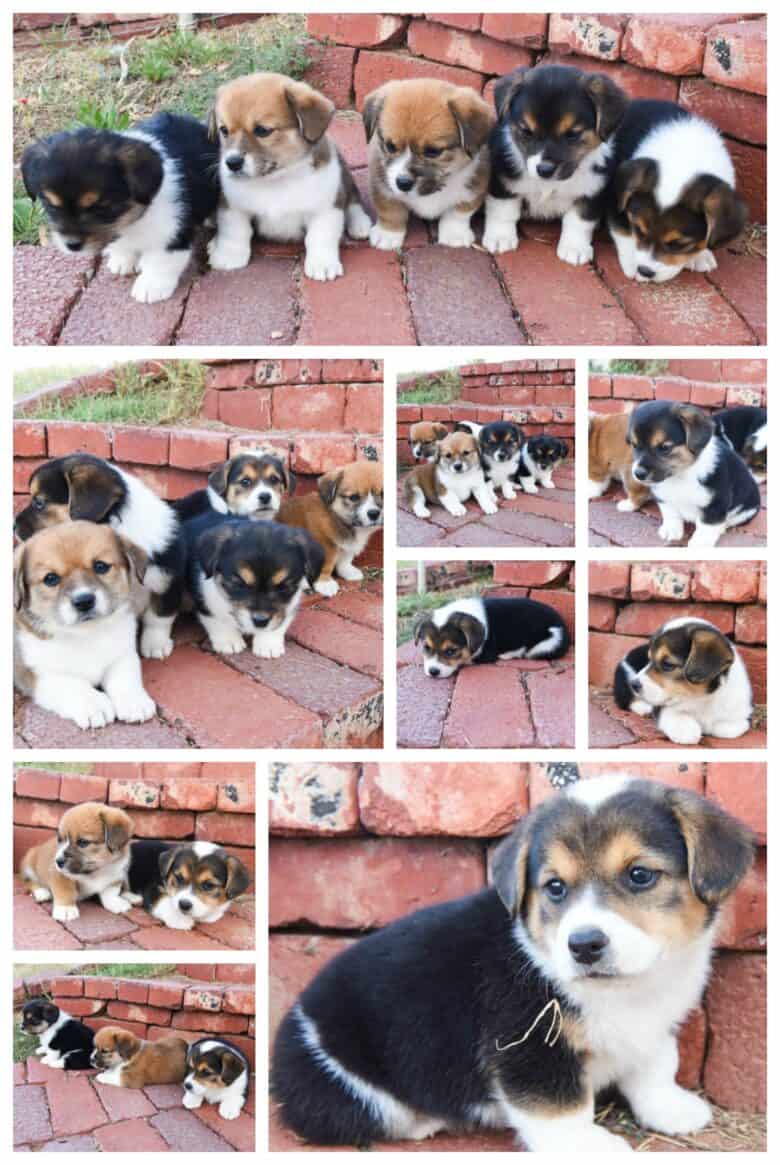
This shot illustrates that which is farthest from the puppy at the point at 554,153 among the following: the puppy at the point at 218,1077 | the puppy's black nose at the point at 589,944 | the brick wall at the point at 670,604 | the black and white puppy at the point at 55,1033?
the black and white puppy at the point at 55,1033

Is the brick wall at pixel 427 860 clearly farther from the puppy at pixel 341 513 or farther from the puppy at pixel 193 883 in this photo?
the puppy at pixel 341 513

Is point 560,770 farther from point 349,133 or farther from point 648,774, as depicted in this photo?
point 349,133

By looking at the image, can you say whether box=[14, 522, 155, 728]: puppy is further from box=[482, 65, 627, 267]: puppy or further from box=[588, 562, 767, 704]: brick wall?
box=[482, 65, 627, 267]: puppy

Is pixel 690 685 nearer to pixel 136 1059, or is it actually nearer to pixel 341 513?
pixel 341 513

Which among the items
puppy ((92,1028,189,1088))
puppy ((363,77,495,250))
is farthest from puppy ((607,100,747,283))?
puppy ((92,1028,189,1088))

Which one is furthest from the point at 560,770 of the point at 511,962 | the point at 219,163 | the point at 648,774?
the point at 219,163

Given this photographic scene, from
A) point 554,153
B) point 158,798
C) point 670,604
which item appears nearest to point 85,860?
point 158,798
